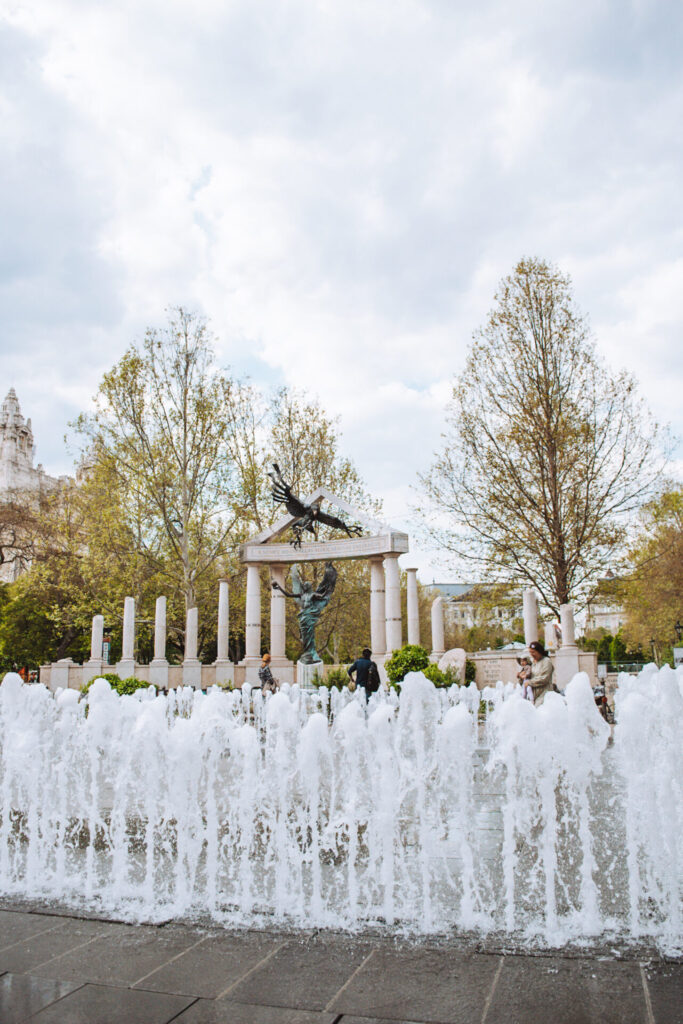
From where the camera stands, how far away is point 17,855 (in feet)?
20.5

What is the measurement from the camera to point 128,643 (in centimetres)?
2750

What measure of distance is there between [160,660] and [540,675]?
2033cm

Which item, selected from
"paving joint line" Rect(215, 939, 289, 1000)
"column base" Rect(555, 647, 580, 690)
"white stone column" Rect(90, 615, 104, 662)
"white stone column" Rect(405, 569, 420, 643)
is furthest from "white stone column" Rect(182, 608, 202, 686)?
"paving joint line" Rect(215, 939, 289, 1000)

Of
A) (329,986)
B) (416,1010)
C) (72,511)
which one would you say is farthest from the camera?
(72,511)

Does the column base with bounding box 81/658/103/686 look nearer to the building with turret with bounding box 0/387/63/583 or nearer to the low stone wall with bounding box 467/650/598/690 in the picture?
the low stone wall with bounding box 467/650/598/690

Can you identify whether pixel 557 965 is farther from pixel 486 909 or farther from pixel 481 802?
pixel 481 802

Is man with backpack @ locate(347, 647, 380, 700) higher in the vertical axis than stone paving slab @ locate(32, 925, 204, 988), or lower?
higher

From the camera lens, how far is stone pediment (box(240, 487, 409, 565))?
25578mm

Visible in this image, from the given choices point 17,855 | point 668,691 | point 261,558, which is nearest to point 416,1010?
point 668,691

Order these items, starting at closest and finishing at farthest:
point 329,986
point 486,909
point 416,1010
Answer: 1. point 416,1010
2. point 329,986
3. point 486,909

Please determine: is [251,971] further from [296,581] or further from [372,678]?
[296,581]

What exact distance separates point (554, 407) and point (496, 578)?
5941mm

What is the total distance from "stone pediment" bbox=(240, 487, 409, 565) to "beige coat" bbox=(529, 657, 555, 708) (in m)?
16.2

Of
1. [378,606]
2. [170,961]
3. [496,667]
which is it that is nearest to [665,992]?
[170,961]
